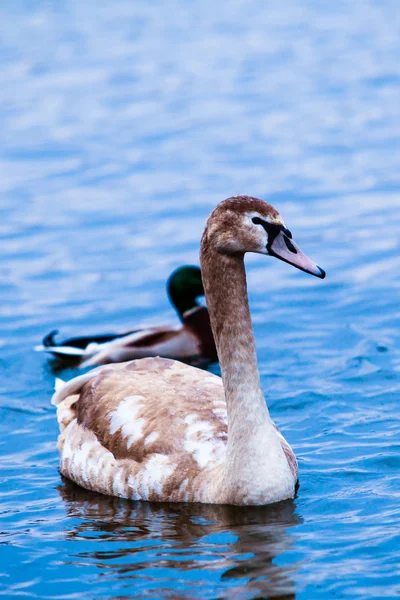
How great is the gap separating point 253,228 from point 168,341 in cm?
520

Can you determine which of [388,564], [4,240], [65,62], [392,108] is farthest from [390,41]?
[388,564]

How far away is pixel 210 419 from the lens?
891cm

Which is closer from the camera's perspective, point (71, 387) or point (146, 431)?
point (146, 431)

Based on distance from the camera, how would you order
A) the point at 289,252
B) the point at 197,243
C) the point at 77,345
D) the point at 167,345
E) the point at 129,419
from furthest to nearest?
1. the point at 197,243
2. the point at 167,345
3. the point at 77,345
4. the point at 129,419
5. the point at 289,252

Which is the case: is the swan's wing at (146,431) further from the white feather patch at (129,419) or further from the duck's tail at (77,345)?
the duck's tail at (77,345)

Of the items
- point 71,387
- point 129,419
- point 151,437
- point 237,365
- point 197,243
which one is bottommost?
point 151,437

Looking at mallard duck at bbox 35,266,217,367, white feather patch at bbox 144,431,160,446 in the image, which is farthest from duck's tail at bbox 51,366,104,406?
mallard duck at bbox 35,266,217,367

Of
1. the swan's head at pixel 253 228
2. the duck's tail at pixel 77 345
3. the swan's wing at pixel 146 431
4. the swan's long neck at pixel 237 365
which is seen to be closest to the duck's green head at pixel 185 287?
the duck's tail at pixel 77 345

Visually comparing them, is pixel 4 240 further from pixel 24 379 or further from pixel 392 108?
pixel 392 108

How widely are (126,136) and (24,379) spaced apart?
824cm

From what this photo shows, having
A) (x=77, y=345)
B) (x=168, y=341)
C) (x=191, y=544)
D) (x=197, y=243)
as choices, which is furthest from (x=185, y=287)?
(x=191, y=544)

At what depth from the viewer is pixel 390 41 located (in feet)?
75.7

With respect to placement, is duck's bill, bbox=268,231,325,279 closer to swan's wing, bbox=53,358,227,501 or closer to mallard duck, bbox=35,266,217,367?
swan's wing, bbox=53,358,227,501

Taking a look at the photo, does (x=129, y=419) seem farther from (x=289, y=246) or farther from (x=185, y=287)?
(x=185, y=287)
